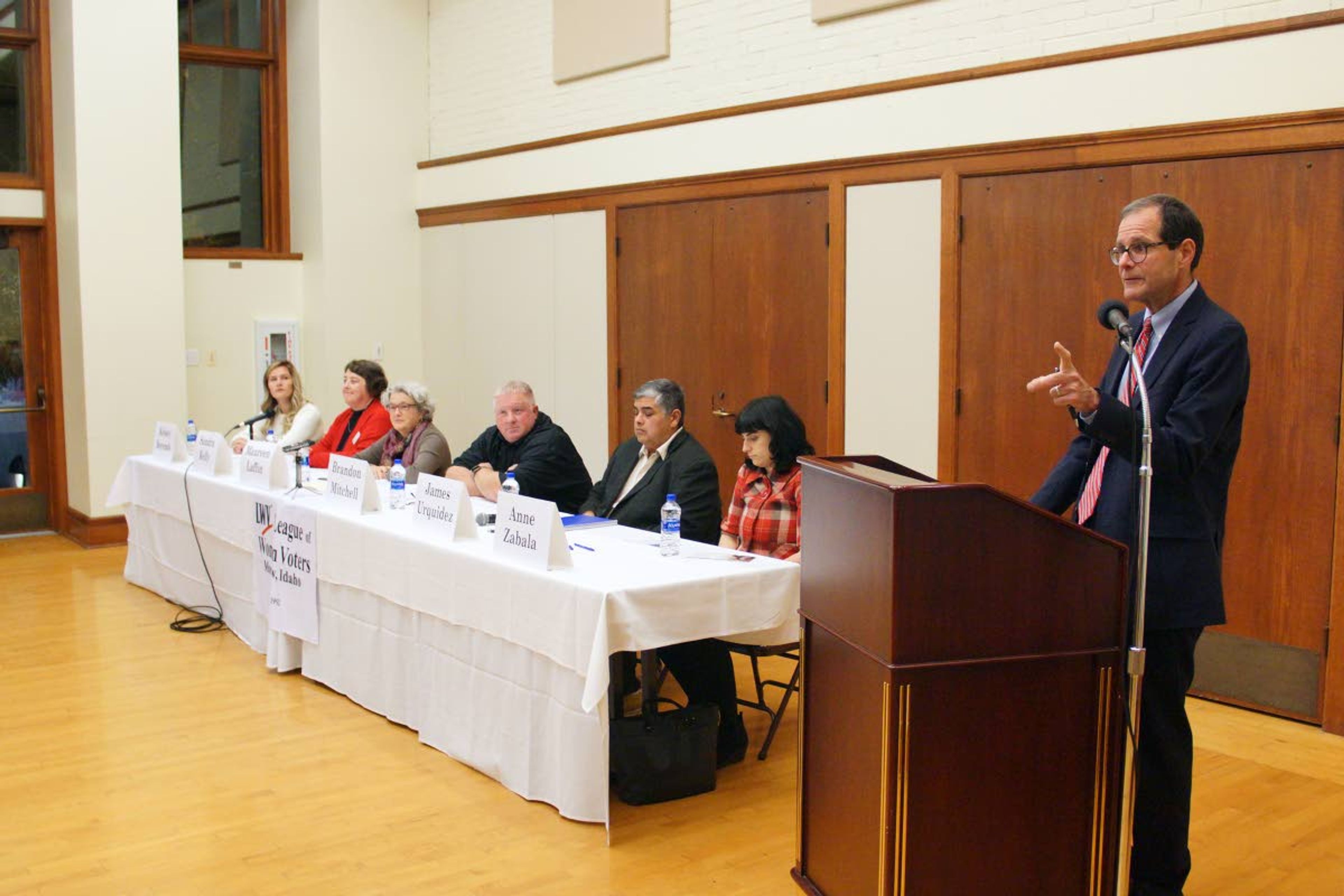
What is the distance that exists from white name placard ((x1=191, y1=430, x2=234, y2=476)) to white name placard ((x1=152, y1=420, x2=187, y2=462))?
0.40 m

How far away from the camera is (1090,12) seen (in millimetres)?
5277

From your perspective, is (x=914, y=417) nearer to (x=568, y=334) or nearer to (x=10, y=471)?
(x=568, y=334)

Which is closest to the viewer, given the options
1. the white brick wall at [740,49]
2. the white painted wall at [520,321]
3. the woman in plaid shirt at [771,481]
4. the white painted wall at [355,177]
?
the woman in plaid shirt at [771,481]

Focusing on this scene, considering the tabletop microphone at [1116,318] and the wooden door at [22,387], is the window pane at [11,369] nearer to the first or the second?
the wooden door at [22,387]

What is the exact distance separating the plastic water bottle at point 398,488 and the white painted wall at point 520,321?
2750 millimetres

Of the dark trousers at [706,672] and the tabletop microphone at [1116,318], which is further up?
the tabletop microphone at [1116,318]

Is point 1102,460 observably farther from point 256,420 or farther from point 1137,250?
point 256,420

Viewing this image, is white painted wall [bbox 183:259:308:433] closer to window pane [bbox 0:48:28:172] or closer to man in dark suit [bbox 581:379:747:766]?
window pane [bbox 0:48:28:172]

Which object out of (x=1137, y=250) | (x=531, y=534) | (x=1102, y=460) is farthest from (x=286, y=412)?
(x=1137, y=250)

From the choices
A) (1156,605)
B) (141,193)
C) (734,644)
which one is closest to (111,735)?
(734,644)

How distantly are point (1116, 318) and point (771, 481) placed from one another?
2.09 meters

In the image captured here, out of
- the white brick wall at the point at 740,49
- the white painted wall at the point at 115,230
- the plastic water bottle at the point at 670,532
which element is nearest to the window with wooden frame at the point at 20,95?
the white painted wall at the point at 115,230

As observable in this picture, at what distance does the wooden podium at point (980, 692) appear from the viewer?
96.9 inches

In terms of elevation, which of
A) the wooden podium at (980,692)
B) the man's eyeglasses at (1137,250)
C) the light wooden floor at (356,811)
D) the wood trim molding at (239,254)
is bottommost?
the light wooden floor at (356,811)
